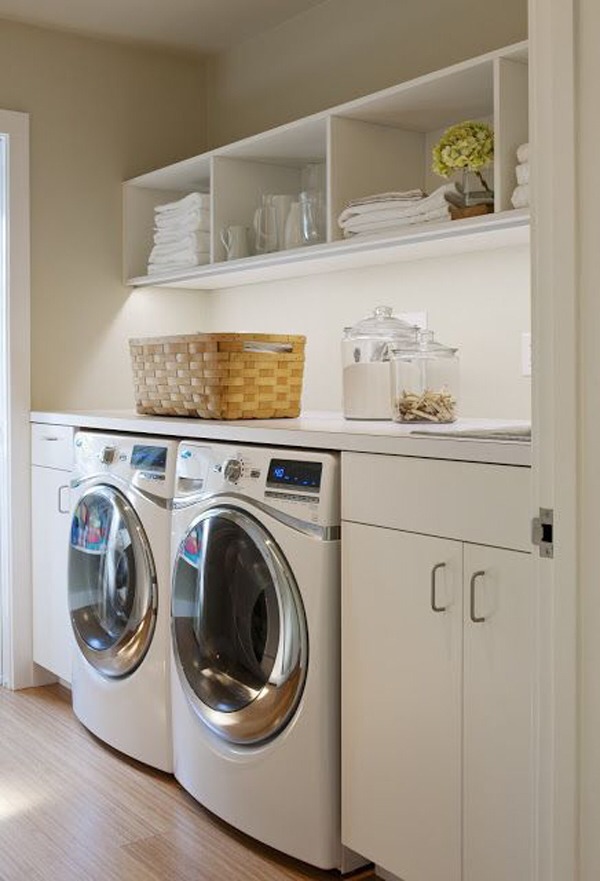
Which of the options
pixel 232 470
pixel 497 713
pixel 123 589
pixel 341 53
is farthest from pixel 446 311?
pixel 497 713

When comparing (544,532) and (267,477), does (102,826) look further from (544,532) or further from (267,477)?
(544,532)

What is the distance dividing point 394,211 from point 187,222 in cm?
107

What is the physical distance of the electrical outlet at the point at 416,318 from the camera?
306cm

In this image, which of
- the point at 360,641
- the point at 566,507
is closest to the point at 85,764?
the point at 360,641

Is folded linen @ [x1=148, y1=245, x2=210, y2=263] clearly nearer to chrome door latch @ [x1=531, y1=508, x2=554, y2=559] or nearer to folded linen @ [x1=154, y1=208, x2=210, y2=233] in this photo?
folded linen @ [x1=154, y1=208, x2=210, y2=233]

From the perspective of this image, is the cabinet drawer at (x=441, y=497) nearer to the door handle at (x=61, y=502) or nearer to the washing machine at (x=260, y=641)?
the washing machine at (x=260, y=641)

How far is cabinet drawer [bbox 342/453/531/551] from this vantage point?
6.17 ft

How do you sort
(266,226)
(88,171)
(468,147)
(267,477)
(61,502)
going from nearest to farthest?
(267,477) < (468,147) < (266,226) < (61,502) < (88,171)

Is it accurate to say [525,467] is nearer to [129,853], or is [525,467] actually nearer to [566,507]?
[566,507]

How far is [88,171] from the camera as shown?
3807mm

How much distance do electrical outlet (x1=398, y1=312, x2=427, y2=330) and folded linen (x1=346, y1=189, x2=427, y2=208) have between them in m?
0.42

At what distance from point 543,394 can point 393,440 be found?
55 cm

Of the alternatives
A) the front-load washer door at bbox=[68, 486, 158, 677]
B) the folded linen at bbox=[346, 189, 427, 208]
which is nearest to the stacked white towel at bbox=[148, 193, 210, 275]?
the folded linen at bbox=[346, 189, 427, 208]

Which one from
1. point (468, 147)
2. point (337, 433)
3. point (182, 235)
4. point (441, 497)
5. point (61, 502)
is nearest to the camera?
point (441, 497)
